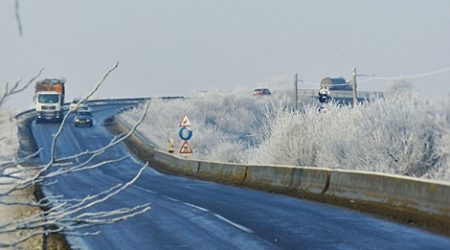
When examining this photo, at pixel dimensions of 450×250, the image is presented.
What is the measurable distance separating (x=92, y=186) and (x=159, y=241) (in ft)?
62.1

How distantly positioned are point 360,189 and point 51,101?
172ft

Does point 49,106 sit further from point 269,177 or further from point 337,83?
point 337,83

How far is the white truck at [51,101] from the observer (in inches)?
2697

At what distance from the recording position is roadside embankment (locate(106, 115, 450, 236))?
1566 cm

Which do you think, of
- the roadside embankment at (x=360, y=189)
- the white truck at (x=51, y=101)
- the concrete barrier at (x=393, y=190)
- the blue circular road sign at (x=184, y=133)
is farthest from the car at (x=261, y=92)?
the concrete barrier at (x=393, y=190)

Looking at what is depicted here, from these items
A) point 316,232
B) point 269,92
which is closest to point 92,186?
point 316,232

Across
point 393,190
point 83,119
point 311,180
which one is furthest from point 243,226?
point 83,119

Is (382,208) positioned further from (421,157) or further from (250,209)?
(421,157)

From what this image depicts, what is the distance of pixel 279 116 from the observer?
3916cm

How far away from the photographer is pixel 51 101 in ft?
227

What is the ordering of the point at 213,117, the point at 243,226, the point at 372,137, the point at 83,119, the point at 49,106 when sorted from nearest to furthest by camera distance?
the point at 243,226
the point at 372,137
the point at 49,106
the point at 83,119
the point at 213,117

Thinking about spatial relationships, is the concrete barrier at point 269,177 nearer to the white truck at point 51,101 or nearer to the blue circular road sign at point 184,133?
the blue circular road sign at point 184,133

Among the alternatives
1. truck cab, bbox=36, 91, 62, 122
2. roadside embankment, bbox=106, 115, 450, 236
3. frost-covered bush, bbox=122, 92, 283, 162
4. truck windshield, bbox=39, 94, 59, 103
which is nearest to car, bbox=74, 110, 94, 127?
truck cab, bbox=36, 91, 62, 122

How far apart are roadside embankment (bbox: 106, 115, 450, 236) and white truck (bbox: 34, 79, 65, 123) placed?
1449 inches
